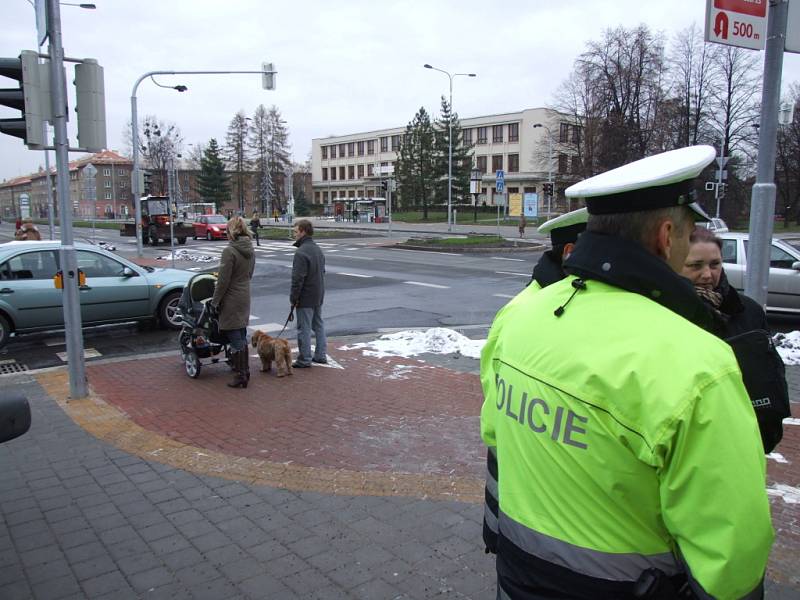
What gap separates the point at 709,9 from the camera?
4.48 meters

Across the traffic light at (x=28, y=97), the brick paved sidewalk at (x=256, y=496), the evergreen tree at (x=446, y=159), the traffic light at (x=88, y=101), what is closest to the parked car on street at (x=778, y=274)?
the brick paved sidewalk at (x=256, y=496)

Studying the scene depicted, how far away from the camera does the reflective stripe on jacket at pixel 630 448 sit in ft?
4.16

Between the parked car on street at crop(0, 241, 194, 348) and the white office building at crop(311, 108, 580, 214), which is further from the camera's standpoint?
the white office building at crop(311, 108, 580, 214)

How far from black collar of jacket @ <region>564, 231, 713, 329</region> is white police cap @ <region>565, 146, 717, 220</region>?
0.30 ft

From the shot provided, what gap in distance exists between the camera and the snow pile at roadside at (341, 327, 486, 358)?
349 inches

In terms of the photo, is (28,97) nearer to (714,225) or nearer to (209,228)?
(714,225)

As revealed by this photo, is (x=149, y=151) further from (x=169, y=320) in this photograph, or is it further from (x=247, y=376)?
(x=247, y=376)

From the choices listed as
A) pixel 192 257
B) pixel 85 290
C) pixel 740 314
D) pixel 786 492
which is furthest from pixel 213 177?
pixel 740 314

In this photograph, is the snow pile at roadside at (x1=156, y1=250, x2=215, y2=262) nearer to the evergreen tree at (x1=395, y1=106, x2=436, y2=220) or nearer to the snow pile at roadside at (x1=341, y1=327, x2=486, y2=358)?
the snow pile at roadside at (x1=341, y1=327, x2=486, y2=358)

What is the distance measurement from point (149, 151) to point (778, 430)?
2998 inches

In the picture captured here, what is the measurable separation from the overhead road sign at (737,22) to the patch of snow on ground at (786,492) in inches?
125

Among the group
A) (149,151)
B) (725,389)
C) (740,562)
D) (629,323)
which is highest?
(149,151)

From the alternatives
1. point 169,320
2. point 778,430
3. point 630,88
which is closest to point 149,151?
point 630,88

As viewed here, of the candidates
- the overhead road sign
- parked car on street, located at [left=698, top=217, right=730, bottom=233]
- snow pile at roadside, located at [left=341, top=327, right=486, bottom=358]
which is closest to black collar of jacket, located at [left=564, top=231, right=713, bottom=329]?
parked car on street, located at [left=698, top=217, right=730, bottom=233]
